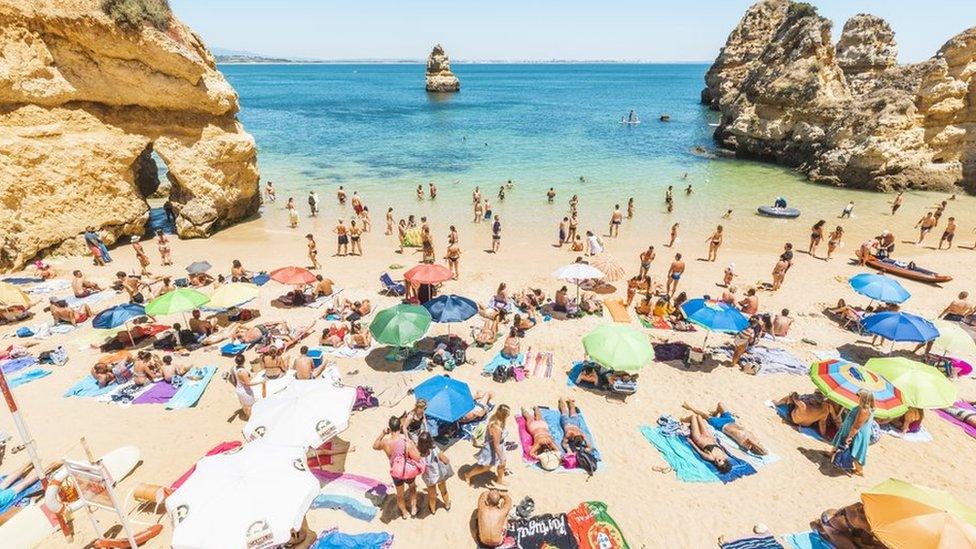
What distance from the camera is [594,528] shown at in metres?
6.58

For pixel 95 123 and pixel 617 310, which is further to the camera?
pixel 95 123

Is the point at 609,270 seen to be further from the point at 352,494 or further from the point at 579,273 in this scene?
the point at 352,494

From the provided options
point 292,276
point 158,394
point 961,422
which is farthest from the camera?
point 292,276

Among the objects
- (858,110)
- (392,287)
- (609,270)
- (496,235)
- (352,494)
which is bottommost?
(352,494)

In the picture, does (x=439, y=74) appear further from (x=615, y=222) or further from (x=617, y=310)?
(x=617, y=310)

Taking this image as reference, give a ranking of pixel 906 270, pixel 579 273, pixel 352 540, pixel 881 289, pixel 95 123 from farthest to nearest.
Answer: pixel 95 123 < pixel 906 270 < pixel 579 273 < pixel 881 289 < pixel 352 540

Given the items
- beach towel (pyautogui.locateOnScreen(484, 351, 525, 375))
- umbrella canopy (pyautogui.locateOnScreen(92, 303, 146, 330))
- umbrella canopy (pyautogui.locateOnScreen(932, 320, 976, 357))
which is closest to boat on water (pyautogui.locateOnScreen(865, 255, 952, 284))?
umbrella canopy (pyautogui.locateOnScreen(932, 320, 976, 357))

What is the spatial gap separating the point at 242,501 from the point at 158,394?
5.66 m

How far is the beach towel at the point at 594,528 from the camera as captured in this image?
6395 mm

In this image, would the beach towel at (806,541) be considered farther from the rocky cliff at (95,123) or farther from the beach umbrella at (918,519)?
the rocky cliff at (95,123)

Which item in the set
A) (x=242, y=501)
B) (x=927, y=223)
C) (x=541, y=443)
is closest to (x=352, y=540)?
(x=242, y=501)

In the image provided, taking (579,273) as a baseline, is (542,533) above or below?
below

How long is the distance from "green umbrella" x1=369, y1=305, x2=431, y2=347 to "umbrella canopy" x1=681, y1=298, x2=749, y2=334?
590 cm

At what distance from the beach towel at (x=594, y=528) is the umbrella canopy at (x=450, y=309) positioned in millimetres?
4927
